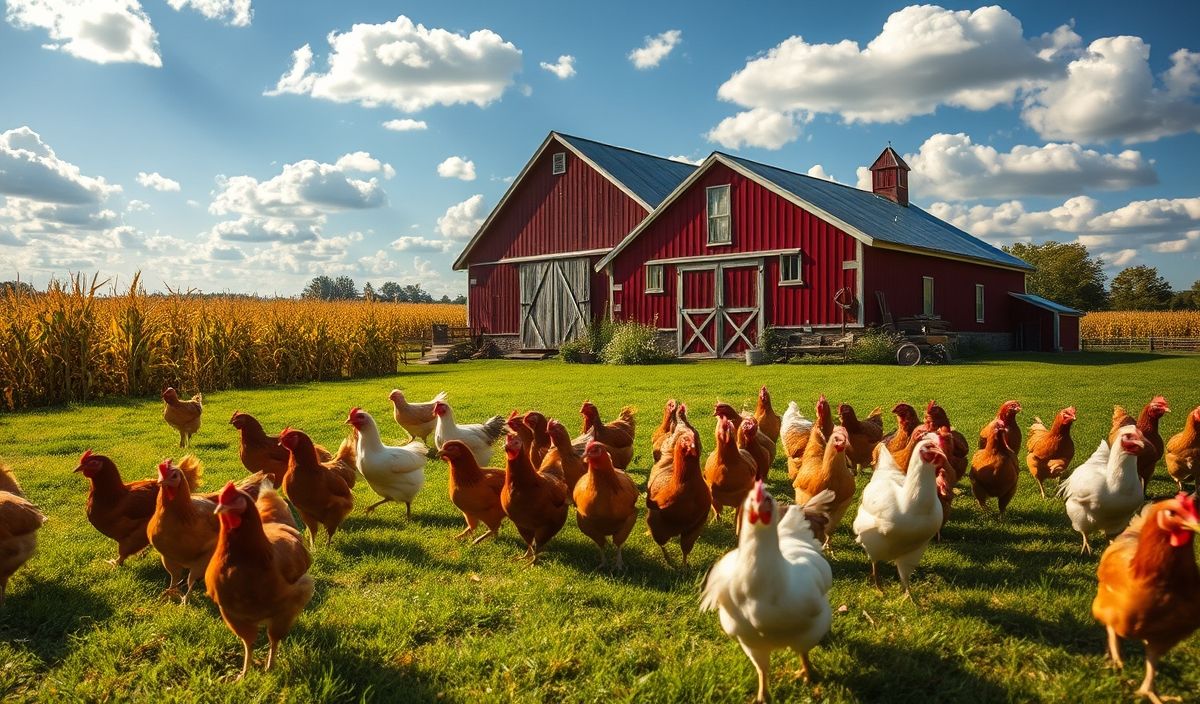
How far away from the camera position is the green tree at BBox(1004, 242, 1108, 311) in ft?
226

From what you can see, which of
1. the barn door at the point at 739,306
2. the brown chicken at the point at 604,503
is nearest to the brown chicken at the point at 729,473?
the brown chicken at the point at 604,503

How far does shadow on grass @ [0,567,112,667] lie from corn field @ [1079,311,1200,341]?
5045cm

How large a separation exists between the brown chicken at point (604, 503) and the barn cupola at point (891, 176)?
33.4 m

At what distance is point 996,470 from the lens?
553cm

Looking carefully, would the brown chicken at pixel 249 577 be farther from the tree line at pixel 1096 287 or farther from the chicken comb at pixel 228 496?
the tree line at pixel 1096 287

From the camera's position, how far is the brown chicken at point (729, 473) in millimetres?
5172

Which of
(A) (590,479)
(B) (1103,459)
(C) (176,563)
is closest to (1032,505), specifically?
(B) (1103,459)

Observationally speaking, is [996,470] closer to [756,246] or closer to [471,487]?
[471,487]

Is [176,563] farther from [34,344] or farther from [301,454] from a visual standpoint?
[34,344]

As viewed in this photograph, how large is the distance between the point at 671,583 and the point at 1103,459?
11.3 ft

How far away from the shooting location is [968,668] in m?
3.43

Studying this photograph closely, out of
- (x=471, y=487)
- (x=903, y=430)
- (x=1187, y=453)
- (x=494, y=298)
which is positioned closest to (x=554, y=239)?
(x=494, y=298)

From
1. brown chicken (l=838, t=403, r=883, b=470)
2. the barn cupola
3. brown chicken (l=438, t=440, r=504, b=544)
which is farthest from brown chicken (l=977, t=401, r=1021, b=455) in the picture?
the barn cupola

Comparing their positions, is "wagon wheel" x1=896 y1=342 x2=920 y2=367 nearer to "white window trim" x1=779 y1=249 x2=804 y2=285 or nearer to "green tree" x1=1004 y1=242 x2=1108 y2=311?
"white window trim" x1=779 y1=249 x2=804 y2=285
